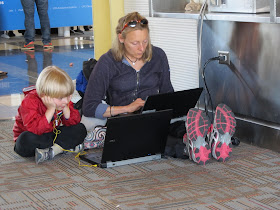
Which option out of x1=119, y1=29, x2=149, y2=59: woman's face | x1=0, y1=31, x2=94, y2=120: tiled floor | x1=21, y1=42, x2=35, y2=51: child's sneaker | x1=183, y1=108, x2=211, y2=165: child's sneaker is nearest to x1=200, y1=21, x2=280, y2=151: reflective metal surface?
x1=183, y1=108, x2=211, y2=165: child's sneaker

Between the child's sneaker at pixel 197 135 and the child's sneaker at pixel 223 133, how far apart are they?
60 mm

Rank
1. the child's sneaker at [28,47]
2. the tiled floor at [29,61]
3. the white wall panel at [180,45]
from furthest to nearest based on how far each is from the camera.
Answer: the child's sneaker at [28,47] < the tiled floor at [29,61] < the white wall panel at [180,45]

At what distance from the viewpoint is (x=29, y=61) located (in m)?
6.85

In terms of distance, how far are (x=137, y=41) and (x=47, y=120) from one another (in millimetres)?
659

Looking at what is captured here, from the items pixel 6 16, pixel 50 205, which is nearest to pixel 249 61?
pixel 50 205

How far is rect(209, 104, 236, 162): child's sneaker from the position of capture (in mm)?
2840

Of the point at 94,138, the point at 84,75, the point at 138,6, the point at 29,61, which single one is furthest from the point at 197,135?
the point at 29,61

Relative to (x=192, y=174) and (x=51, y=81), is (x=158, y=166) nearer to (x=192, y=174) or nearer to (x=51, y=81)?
(x=192, y=174)

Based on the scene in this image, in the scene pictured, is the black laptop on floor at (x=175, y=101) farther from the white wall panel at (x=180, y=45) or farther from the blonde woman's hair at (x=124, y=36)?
the white wall panel at (x=180, y=45)

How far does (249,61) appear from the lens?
10.2 ft

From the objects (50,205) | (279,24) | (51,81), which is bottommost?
(50,205)

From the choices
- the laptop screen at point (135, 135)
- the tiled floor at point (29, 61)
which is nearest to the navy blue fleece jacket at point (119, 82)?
the laptop screen at point (135, 135)

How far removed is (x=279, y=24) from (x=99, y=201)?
136 centimetres

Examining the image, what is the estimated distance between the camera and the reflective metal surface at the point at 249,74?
9.77 ft
